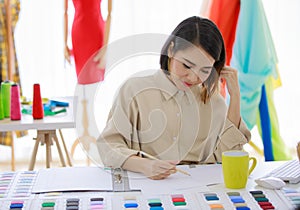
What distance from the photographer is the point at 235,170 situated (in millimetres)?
1751

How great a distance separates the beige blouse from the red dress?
147cm

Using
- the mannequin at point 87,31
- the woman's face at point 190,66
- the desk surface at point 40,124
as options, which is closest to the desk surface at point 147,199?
the woman's face at point 190,66

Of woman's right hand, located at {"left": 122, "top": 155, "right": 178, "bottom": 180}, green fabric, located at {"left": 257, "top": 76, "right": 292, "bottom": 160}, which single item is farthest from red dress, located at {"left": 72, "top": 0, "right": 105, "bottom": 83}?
woman's right hand, located at {"left": 122, "top": 155, "right": 178, "bottom": 180}

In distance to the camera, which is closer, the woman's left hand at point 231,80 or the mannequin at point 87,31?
the woman's left hand at point 231,80

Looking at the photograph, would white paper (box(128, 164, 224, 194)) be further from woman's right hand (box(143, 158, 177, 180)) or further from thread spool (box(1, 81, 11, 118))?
thread spool (box(1, 81, 11, 118))

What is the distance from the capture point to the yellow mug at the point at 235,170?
69.1 inches

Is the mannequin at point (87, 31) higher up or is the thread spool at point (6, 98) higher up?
the mannequin at point (87, 31)

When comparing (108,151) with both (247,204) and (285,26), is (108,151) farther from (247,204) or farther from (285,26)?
(285,26)

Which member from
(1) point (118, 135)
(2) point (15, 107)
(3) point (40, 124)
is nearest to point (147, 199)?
(1) point (118, 135)

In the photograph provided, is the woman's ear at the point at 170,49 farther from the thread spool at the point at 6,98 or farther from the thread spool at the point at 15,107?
the thread spool at the point at 6,98

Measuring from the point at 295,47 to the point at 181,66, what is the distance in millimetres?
2357

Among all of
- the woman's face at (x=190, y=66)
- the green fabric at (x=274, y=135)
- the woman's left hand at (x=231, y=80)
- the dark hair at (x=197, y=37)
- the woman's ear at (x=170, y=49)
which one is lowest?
the green fabric at (x=274, y=135)

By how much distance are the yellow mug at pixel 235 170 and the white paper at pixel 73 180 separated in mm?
340

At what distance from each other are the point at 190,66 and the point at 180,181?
1.22ft
